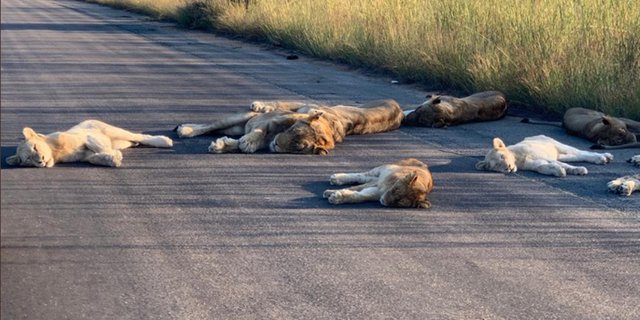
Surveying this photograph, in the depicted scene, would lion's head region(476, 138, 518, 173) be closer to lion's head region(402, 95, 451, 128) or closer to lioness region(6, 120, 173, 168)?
lion's head region(402, 95, 451, 128)

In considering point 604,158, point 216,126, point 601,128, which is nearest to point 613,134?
point 601,128

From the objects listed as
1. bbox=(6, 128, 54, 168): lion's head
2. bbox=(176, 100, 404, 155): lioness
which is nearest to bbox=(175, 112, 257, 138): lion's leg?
bbox=(176, 100, 404, 155): lioness

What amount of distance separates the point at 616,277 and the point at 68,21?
2894 centimetres

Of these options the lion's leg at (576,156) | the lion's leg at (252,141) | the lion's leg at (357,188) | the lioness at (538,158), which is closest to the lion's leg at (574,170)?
the lioness at (538,158)

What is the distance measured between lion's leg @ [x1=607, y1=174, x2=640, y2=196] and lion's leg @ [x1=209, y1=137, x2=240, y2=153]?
3.38m

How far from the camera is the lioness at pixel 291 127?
32.6 ft

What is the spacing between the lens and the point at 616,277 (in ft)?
21.0

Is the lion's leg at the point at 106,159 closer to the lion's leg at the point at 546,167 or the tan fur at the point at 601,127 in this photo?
the lion's leg at the point at 546,167

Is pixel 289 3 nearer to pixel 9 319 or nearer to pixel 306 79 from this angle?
pixel 306 79

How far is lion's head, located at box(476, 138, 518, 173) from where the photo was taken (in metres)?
9.34

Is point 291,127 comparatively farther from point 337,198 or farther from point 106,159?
point 337,198

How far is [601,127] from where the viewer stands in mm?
10672

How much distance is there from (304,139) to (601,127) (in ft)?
9.77

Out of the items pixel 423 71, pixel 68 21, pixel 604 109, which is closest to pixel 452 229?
pixel 604 109
